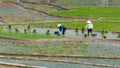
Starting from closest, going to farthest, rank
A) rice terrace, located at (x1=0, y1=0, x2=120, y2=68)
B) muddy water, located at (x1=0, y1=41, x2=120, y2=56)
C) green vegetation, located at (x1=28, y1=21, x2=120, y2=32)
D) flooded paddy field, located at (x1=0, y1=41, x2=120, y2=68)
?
flooded paddy field, located at (x1=0, y1=41, x2=120, y2=68) < rice terrace, located at (x1=0, y1=0, x2=120, y2=68) < muddy water, located at (x1=0, y1=41, x2=120, y2=56) < green vegetation, located at (x1=28, y1=21, x2=120, y2=32)

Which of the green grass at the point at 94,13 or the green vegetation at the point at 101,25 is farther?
the green grass at the point at 94,13

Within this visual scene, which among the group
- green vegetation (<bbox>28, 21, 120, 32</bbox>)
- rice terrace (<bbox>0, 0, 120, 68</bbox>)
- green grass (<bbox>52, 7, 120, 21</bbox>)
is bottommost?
green grass (<bbox>52, 7, 120, 21</bbox>)

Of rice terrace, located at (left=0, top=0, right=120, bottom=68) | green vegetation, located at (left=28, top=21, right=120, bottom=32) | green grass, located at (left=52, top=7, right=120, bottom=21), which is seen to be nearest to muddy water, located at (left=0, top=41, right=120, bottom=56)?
rice terrace, located at (left=0, top=0, right=120, bottom=68)

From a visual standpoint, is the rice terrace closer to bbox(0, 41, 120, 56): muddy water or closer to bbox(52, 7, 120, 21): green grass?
bbox(0, 41, 120, 56): muddy water

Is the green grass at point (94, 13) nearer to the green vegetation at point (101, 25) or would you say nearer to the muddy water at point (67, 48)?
the green vegetation at point (101, 25)

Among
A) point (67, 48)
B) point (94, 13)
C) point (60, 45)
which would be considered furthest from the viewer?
point (94, 13)

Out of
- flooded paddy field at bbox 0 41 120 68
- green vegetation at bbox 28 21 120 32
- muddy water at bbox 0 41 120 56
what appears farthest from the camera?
green vegetation at bbox 28 21 120 32

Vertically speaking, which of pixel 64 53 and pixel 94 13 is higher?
pixel 64 53

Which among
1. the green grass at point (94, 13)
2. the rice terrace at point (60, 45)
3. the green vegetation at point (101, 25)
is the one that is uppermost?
the rice terrace at point (60, 45)

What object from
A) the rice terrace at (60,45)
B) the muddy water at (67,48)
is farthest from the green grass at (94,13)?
the muddy water at (67,48)

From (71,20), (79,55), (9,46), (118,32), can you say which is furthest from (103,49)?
(71,20)

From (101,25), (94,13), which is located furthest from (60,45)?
(94,13)

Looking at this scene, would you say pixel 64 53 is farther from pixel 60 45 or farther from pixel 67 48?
pixel 60 45

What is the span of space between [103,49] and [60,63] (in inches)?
275
